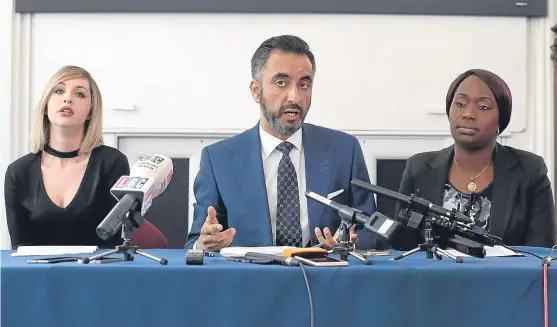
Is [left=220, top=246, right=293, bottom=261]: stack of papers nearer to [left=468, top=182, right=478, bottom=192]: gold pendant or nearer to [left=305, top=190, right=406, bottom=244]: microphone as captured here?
[left=305, top=190, right=406, bottom=244]: microphone

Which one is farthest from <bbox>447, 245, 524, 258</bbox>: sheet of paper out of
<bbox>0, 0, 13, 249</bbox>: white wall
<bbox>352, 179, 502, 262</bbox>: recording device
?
<bbox>0, 0, 13, 249</bbox>: white wall

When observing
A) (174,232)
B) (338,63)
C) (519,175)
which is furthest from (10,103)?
(519,175)

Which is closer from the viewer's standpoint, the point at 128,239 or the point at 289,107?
the point at 128,239

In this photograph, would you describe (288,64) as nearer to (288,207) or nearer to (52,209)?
(288,207)

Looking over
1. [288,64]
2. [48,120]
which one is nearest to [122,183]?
[288,64]

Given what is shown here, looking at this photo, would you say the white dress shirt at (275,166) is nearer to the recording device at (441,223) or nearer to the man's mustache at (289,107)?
the man's mustache at (289,107)

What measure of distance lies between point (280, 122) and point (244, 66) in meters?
1.60

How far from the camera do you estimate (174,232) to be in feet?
12.5

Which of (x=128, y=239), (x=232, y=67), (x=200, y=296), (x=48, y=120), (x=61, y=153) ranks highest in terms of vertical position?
(x=232, y=67)

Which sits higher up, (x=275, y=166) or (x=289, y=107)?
(x=289, y=107)

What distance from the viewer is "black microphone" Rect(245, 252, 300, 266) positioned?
148 centimetres

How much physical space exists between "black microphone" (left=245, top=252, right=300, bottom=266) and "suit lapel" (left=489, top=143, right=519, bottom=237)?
0.92 m

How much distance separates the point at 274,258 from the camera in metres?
1.52

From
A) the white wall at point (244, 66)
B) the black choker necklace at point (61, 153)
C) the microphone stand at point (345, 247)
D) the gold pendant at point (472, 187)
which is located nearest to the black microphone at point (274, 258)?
the microphone stand at point (345, 247)
